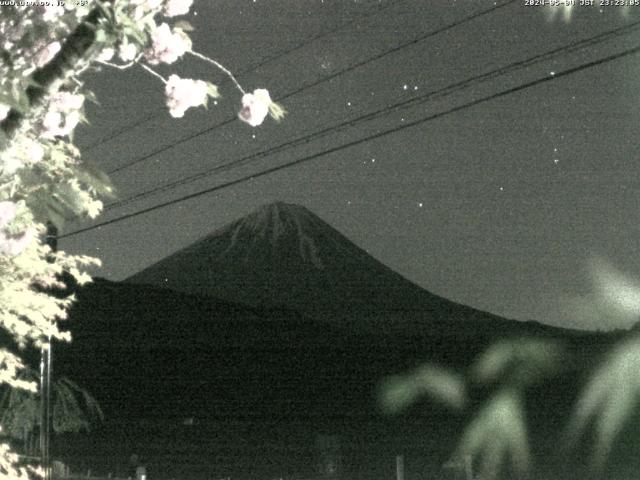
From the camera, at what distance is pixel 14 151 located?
3434 millimetres

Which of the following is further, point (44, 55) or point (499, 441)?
point (499, 441)

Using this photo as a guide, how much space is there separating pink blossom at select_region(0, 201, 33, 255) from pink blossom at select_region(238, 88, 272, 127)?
3.04ft

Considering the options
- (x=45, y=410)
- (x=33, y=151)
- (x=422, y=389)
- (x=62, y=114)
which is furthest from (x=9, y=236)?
(x=422, y=389)

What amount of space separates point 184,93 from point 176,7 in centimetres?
32

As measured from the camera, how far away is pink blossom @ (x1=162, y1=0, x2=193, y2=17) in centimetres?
378

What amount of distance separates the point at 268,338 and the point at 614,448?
140 m

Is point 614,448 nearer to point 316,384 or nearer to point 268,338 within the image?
point 316,384

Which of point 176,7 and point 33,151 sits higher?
point 176,7

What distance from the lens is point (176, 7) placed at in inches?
150

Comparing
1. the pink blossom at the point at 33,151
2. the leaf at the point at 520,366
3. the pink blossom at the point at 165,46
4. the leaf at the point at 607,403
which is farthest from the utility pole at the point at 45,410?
the leaf at the point at 520,366

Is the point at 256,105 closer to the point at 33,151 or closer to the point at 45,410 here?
the point at 33,151

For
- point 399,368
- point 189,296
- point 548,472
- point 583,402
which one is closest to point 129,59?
point 548,472

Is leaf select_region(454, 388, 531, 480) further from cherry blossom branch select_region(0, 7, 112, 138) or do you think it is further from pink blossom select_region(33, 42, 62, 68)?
cherry blossom branch select_region(0, 7, 112, 138)

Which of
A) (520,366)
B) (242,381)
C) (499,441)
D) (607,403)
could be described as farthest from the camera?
(242,381)
